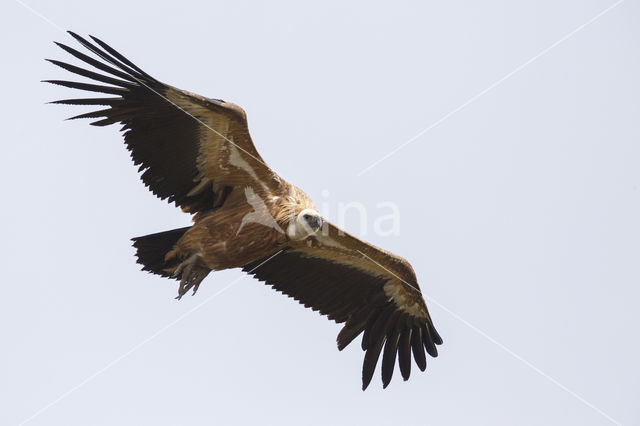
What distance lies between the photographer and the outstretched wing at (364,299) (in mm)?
12914

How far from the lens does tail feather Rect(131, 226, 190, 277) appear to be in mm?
12023

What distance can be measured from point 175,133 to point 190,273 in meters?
1.50

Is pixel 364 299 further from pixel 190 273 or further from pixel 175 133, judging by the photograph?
pixel 175 133

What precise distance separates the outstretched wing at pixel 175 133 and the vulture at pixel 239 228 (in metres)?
0.01

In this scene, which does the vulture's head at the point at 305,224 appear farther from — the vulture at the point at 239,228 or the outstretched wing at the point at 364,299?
the outstretched wing at the point at 364,299

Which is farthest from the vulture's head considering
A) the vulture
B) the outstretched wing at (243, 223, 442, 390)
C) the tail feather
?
the tail feather

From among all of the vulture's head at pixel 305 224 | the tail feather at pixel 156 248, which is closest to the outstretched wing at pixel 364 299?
the vulture's head at pixel 305 224

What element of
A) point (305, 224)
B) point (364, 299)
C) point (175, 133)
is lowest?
point (364, 299)

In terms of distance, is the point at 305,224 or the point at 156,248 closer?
the point at 305,224

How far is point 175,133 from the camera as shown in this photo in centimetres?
1155

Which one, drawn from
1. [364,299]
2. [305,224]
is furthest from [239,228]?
[364,299]

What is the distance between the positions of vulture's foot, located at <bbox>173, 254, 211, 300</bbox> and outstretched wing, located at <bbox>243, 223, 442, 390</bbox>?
969 millimetres

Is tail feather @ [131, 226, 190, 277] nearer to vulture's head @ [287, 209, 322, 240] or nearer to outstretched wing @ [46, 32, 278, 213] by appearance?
outstretched wing @ [46, 32, 278, 213]

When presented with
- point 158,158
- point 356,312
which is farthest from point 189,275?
point 356,312
